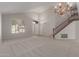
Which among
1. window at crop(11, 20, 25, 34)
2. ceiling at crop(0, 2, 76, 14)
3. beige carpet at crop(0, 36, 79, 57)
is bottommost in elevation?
beige carpet at crop(0, 36, 79, 57)

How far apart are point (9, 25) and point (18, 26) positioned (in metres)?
0.19

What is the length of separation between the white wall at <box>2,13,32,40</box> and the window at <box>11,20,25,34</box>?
0.06 m

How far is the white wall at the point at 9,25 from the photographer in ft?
8.41

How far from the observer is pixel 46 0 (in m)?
2.58

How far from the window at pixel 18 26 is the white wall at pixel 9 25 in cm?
6

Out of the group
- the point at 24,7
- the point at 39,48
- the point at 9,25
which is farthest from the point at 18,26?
the point at 39,48

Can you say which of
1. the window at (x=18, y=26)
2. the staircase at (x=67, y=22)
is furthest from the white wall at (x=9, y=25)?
the staircase at (x=67, y=22)

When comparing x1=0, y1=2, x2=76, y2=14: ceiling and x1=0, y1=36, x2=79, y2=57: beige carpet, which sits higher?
x1=0, y1=2, x2=76, y2=14: ceiling

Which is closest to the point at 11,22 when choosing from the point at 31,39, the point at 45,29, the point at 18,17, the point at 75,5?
the point at 18,17

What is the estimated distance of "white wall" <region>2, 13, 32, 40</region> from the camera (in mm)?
2562

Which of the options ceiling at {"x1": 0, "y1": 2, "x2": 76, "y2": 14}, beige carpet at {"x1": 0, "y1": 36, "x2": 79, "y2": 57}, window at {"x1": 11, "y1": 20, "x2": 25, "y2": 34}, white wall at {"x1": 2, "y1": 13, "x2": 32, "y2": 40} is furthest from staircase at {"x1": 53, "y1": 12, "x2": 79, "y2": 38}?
window at {"x1": 11, "y1": 20, "x2": 25, "y2": 34}

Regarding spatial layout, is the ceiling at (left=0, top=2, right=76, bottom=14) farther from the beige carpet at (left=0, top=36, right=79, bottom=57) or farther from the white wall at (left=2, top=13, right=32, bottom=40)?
the beige carpet at (left=0, top=36, right=79, bottom=57)

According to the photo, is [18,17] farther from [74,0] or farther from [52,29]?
[74,0]

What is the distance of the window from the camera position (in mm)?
2619
